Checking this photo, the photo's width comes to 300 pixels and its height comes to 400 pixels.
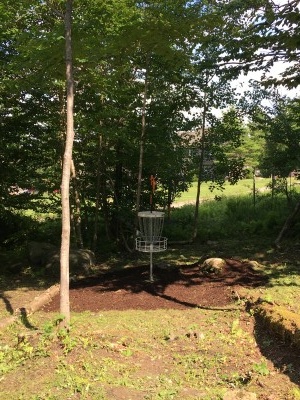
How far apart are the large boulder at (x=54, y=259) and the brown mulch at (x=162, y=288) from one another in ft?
2.52

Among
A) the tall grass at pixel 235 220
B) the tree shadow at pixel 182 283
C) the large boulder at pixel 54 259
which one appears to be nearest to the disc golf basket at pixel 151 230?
the tree shadow at pixel 182 283

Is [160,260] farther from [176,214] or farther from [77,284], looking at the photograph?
[176,214]

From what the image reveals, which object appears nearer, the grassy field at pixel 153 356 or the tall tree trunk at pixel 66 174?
the grassy field at pixel 153 356

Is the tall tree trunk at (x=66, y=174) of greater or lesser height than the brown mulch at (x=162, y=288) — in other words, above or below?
above

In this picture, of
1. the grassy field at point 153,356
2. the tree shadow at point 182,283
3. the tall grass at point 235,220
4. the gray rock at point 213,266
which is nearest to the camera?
the grassy field at point 153,356

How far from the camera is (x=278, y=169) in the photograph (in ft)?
44.9

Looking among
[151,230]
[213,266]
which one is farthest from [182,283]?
[151,230]

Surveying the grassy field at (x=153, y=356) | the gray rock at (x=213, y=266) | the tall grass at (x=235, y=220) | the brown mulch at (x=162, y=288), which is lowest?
the grassy field at (x=153, y=356)

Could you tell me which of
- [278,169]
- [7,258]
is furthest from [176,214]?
[7,258]

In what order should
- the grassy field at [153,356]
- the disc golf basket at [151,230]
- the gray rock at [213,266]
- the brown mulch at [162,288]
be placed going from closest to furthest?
1. the grassy field at [153,356]
2. the brown mulch at [162,288]
3. the disc golf basket at [151,230]
4. the gray rock at [213,266]

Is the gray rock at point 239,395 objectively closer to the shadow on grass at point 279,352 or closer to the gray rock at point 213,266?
the shadow on grass at point 279,352

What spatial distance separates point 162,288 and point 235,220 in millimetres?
9730

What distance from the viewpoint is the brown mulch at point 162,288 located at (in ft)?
23.6

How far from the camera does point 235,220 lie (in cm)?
1705
